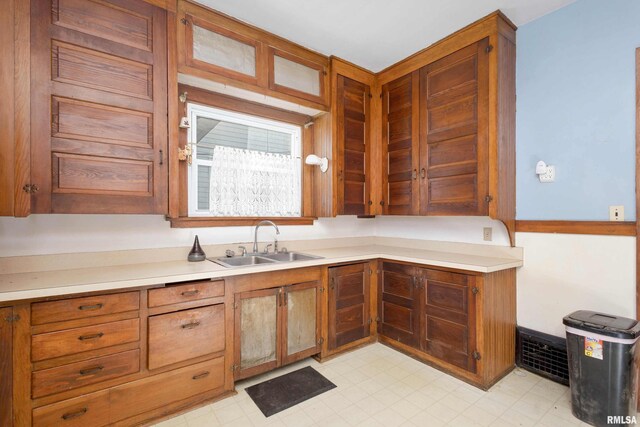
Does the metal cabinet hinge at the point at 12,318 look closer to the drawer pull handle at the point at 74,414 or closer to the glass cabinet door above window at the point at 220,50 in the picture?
the drawer pull handle at the point at 74,414

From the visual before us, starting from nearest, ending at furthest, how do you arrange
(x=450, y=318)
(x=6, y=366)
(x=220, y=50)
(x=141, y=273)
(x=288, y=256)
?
1. (x=6, y=366)
2. (x=141, y=273)
3. (x=220, y=50)
4. (x=450, y=318)
5. (x=288, y=256)

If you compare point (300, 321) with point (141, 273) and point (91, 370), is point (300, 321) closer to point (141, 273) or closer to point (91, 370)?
point (141, 273)

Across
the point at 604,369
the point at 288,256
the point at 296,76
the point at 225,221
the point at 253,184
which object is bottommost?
the point at 604,369

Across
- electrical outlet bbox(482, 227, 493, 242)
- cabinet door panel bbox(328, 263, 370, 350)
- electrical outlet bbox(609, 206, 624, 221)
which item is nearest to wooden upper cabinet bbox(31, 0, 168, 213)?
cabinet door panel bbox(328, 263, 370, 350)

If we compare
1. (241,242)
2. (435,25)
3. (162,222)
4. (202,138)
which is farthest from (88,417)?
(435,25)

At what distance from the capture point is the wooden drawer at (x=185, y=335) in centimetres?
172

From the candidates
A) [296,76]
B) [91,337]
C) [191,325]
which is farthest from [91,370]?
[296,76]

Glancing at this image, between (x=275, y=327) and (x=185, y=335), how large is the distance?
638mm

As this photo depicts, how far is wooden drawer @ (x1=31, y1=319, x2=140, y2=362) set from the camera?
4.70 ft

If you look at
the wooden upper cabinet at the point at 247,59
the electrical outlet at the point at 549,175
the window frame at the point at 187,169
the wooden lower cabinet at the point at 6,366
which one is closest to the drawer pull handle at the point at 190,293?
the window frame at the point at 187,169

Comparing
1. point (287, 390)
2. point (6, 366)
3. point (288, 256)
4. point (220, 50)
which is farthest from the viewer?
point (288, 256)

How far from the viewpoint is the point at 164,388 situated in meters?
1.75

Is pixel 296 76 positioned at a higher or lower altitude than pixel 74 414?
higher

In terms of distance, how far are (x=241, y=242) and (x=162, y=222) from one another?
0.64m
